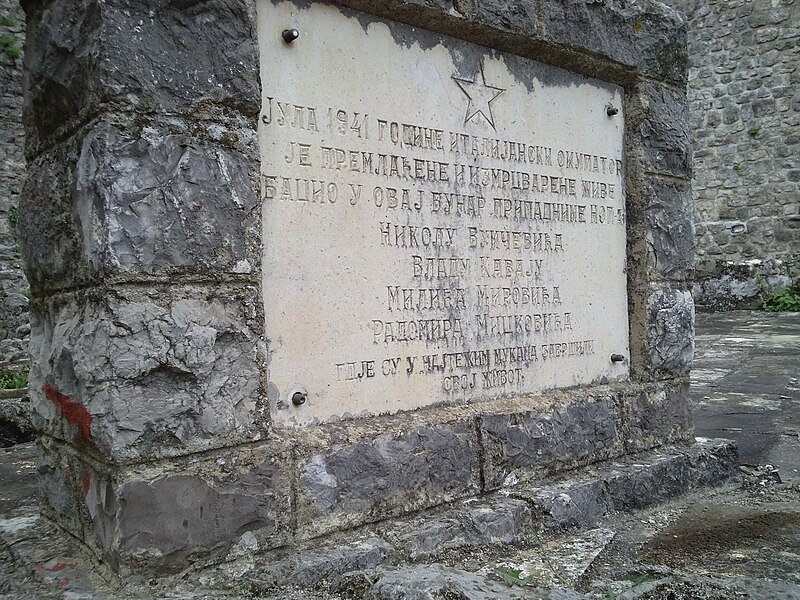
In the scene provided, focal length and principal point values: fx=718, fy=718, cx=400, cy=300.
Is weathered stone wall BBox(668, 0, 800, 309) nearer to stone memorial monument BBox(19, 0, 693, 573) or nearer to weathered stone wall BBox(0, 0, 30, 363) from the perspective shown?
stone memorial monument BBox(19, 0, 693, 573)

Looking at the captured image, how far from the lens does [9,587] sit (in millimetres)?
1855

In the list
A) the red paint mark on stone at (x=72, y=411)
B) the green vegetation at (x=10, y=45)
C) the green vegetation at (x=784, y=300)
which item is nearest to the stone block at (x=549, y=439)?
the red paint mark on stone at (x=72, y=411)

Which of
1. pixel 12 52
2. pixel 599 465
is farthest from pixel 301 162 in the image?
pixel 12 52

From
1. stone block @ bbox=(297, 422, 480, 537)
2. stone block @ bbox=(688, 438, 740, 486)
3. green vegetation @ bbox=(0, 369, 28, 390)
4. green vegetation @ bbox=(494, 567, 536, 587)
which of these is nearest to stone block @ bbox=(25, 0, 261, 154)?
stone block @ bbox=(297, 422, 480, 537)

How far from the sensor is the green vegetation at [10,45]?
24.8 ft

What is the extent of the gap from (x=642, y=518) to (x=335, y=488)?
127 centimetres

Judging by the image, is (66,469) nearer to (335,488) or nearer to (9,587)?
(9,587)

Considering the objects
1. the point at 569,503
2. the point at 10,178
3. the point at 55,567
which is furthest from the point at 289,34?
the point at 10,178

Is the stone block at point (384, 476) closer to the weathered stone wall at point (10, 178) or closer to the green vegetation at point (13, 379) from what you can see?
the green vegetation at point (13, 379)

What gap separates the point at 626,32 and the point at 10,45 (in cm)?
709

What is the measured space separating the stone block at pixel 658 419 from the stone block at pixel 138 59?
201 centimetres

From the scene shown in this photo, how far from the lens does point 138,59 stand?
5.74 ft

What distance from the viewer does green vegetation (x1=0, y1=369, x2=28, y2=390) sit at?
619cm

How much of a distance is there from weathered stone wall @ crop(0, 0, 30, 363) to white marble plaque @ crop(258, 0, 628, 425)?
6544 millimetres
